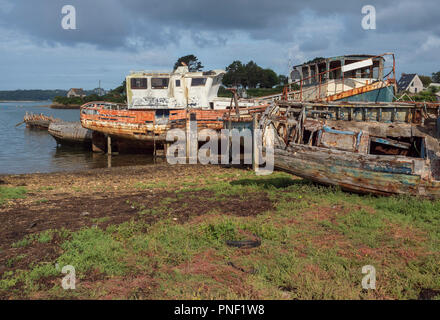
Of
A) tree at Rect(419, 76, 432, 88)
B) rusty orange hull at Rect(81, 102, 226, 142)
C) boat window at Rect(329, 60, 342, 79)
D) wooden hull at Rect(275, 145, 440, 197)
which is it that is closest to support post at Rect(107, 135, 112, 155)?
rusty orange hull at Rect(81, 102, 226, 142)

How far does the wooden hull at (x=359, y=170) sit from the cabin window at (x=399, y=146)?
8.22 ft

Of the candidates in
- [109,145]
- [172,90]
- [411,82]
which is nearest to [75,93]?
[411,82]

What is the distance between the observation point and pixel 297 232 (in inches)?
275

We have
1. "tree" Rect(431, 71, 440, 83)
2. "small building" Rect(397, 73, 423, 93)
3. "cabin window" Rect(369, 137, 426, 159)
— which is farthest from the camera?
"tree" Rect(431, 71, 440, 83)

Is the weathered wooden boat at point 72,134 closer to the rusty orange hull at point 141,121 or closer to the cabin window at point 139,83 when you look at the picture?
the rusty orange hull at point 141,121

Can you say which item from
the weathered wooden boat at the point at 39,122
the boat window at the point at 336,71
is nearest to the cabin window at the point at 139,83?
the boat window at the point at 336,71

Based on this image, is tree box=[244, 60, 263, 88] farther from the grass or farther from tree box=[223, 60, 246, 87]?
the grass

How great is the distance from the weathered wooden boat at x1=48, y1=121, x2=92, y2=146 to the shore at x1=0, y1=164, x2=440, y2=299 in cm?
1923

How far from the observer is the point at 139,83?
24.0 metres

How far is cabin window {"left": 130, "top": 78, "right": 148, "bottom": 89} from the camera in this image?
23.9 m
